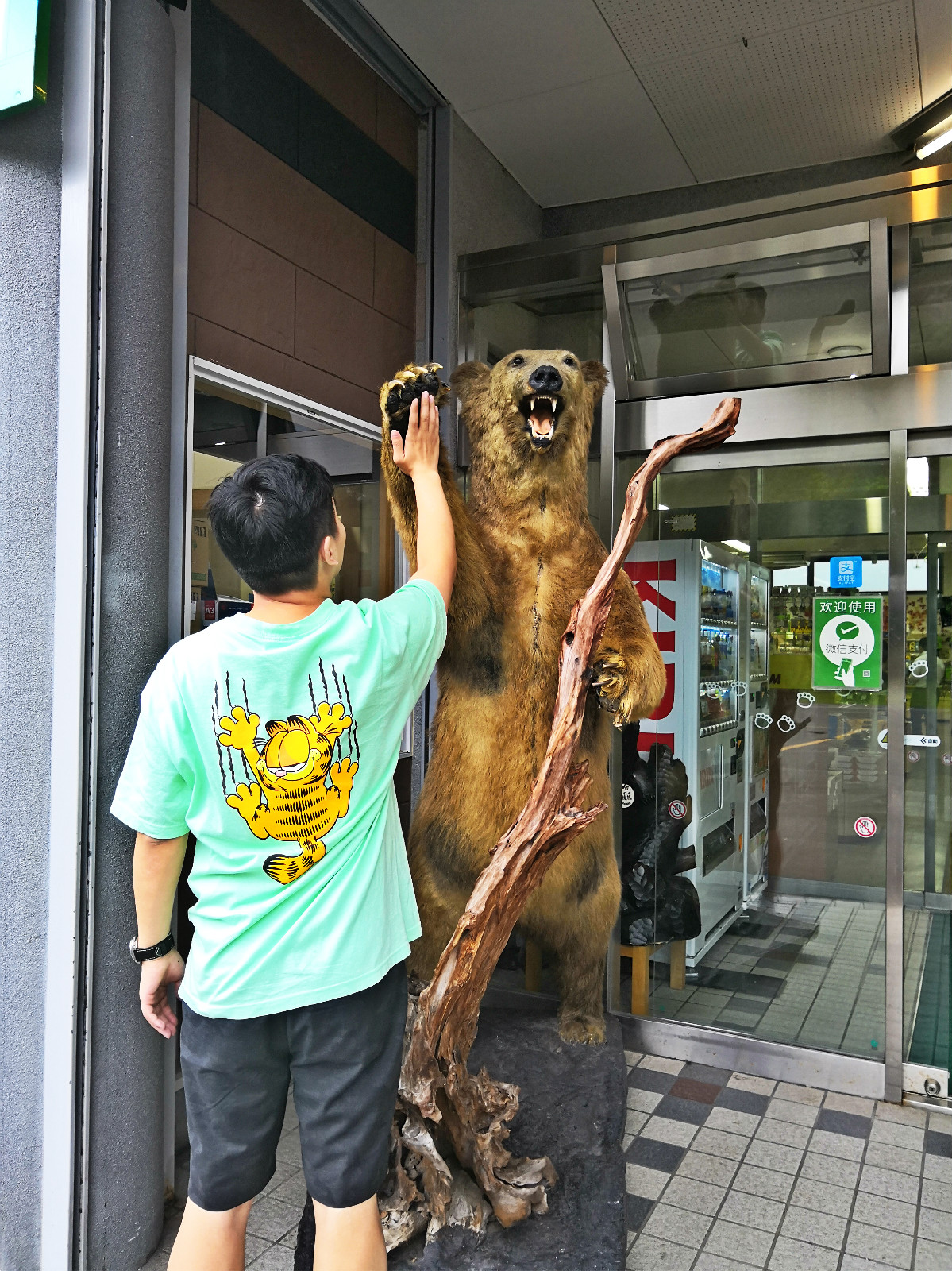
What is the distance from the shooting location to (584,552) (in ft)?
8.13

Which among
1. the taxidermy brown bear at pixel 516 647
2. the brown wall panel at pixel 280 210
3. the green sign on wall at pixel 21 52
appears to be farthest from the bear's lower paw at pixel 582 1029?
the green sign on wall at pixel 21 52

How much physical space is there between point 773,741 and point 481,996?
1.87m

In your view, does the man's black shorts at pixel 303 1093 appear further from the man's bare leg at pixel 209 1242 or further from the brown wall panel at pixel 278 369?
the brown wall panel at pixel 278 369

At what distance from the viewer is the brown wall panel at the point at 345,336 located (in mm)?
3104

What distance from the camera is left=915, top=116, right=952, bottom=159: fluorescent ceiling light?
344 centimetres

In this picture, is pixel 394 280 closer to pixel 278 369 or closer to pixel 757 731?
pixel 278 369

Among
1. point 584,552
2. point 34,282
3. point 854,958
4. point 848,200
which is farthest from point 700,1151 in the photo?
point 848,200

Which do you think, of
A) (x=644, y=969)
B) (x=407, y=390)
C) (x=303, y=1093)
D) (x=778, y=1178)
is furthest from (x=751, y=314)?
(x=303, y=1093)

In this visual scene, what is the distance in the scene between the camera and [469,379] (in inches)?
101

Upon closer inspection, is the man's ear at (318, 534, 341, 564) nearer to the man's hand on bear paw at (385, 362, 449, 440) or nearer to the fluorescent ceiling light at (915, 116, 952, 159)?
the man's hand on bear paw at (385, 362, 449, 440)

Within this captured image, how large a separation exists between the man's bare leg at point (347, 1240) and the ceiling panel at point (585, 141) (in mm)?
3740

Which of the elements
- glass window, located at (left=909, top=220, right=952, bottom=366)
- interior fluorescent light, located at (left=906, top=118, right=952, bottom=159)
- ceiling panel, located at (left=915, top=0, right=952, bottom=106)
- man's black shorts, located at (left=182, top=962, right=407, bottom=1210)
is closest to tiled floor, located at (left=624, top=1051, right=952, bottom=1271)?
man's black shorts, located at (left=182, top=962, right=407, bottom=1210)

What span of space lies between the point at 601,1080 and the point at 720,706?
4.93 feet

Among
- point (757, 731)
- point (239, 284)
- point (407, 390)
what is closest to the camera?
point (407, 390)
